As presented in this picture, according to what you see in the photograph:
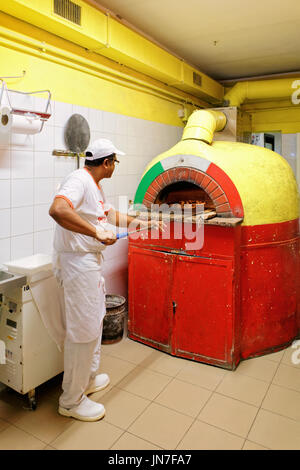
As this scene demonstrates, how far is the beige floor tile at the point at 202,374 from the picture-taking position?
112 inches

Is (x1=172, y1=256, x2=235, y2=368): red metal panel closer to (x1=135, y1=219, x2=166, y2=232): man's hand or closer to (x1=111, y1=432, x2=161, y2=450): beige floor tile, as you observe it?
(x1=135, y1=219, x2=166, y2=232): man's hand

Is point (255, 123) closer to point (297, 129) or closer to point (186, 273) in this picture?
point (297, 129)

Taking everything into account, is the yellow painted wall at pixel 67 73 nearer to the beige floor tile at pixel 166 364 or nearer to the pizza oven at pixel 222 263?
the pizza oven at pixel 222 263

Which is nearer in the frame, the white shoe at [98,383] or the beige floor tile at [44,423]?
the beige floor tile at [44,423]

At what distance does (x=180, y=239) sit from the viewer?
10.4 feet

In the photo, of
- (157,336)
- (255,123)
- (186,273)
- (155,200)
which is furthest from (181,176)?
(255,123)

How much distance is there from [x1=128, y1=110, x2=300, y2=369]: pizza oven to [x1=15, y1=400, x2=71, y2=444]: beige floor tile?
3.90ft

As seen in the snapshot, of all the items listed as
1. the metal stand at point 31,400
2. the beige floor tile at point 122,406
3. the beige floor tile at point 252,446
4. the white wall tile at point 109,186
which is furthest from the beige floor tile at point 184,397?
the white wall tile at point 109,186

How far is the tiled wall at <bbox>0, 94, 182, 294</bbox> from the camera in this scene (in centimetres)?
270

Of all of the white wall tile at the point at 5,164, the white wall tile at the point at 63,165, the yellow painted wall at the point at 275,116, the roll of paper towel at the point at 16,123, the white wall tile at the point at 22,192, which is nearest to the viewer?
the roll of paper towel at the point at 16,123

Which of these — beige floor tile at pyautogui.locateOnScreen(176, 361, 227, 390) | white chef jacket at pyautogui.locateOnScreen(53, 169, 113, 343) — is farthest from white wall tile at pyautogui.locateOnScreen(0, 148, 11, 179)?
beige floor tile at pyautogui.locateOnScreen(176, 361, 227, 390)

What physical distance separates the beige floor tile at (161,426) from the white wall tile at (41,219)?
5.34 ft

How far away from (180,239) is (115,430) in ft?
5.12

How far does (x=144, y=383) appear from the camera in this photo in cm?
285
